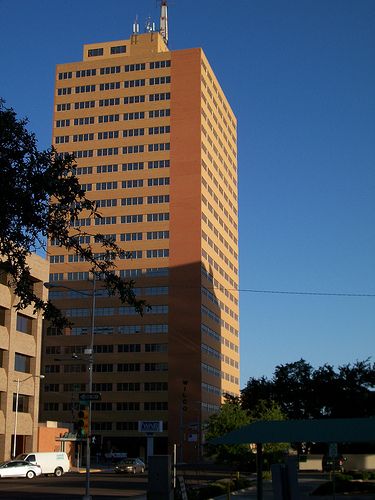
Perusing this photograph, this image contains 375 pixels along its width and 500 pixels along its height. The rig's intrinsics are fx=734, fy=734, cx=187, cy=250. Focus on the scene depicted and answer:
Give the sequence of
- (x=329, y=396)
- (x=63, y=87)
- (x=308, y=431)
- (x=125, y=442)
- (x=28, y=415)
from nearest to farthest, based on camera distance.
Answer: (x=308, y=431)
(x=28, y=415)
(x=329, y=396)
(x=125, y=442)
(x=63, y=87)

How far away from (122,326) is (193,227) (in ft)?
69.5

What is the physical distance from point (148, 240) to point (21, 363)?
59712 mm

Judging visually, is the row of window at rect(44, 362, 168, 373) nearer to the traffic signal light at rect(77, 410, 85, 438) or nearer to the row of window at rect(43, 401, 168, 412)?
the row of window at rect(43, 401, 168, 412)

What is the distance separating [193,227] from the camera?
12756cm

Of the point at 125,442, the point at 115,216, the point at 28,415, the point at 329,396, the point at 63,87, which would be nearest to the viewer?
the point at 28,415

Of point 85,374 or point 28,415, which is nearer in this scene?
point 28,415

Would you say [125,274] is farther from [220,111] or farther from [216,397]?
[220,111]

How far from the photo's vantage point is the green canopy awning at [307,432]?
20641 millimetres

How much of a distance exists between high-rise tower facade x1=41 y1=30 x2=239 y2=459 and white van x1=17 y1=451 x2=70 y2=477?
53925mm

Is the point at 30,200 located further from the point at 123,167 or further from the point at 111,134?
the point at 111,134

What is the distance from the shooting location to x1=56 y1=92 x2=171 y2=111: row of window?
5340 inches

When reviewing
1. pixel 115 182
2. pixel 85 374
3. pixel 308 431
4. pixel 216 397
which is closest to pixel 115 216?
pixel 115 182

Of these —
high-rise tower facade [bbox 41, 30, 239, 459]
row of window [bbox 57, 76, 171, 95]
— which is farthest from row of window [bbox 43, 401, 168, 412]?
row of window [bbox 57, 76, 171, 95]

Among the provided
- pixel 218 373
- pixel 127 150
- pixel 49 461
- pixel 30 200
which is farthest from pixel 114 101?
pixel 30 200
